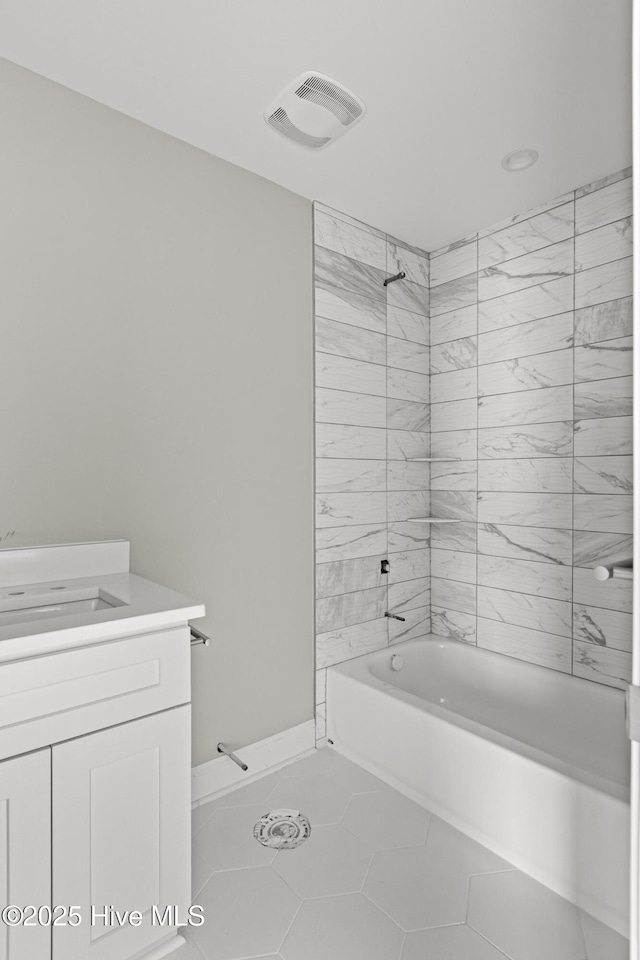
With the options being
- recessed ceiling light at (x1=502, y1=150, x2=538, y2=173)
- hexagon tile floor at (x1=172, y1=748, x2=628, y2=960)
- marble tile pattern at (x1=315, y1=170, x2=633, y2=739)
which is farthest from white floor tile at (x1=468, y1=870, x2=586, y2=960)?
recessed ceiling light at (x1=502, y1=150, x2=538, y2=173)

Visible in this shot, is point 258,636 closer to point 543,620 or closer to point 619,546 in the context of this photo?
point 543,620

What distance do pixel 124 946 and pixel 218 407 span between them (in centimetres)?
156

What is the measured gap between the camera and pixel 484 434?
8.55ft

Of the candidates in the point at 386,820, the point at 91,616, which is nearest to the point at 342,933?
the point at 386,820

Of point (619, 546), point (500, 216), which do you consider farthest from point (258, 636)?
point (500, 216)

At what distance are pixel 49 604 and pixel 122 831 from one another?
59 centimetres

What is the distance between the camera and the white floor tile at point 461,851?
161 centimetres

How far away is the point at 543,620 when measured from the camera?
93.3 inches

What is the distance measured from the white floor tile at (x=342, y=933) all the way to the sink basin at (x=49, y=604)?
0.98 m

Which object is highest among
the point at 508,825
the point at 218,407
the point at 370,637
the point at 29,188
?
the point at 29,188

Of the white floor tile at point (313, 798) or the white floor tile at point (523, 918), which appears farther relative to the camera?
the white floor tile at point (313, 798)

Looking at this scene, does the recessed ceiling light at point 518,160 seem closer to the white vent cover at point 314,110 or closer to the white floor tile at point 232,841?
the white vent cover at point 314,110

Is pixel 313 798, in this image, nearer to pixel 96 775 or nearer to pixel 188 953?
pixel 188 953

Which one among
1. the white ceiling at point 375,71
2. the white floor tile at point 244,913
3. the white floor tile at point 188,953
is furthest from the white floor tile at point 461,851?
the white ceiling at point 375,71
